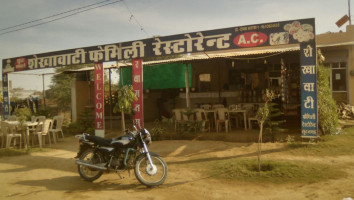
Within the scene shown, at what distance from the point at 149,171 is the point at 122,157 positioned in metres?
0.69

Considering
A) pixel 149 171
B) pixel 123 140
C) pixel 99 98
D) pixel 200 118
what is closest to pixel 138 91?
pixel 99 98

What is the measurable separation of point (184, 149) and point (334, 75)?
9.70 m

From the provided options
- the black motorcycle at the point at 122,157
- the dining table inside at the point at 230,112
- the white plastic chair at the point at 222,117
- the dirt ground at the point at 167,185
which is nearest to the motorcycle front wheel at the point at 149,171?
the black motorcycle at the point at 122,157

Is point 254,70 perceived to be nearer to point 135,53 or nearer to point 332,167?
point 135,53

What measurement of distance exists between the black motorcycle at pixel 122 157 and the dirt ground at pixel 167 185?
0.71 ft

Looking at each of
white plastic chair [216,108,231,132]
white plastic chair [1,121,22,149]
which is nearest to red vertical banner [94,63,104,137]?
white plastic chair [1,121,22,149]

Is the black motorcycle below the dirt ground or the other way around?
the other way around

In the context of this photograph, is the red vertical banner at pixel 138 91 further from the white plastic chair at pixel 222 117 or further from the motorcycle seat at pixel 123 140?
the motorcycle seat at pixel 123 140

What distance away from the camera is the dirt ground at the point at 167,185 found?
4523 millimetres

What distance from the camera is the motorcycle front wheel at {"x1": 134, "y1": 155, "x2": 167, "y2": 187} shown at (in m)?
5.00

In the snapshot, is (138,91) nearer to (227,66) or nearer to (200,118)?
(200,118)

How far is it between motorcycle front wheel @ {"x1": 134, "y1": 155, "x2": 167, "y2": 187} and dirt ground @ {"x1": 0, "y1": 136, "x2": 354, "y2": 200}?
5.3 inches

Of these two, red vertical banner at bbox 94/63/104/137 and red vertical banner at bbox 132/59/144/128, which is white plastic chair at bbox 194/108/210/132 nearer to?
red vertical banner at bbox 132/59/144/128

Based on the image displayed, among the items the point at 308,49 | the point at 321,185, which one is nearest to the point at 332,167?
the point at 321,185
